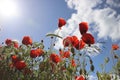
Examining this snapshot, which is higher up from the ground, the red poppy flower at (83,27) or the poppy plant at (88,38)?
the red poppy flower at (83,27)

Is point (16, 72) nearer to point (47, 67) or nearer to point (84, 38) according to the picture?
point (47, 67)

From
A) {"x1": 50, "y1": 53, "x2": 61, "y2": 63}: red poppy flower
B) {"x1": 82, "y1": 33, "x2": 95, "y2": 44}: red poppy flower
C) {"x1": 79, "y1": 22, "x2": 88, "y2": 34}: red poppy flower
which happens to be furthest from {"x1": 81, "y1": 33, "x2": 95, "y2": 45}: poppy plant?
{"x1": 50, "y1": 53, "x2": 61, "y2": 63}: red poppy flower

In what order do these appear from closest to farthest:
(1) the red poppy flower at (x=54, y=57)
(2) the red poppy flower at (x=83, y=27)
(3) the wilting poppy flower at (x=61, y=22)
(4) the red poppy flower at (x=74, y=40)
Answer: (2) the red poppy flower at (x=83, y=27), (4) the red poppy flower at (x=74, y=40), (1) the red poppy flower at (x=54, y=57), (3) the wilting poppy flower at (x=61, y=22)

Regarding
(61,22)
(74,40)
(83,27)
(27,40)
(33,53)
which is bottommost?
(74,40)

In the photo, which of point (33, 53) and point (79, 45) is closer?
point (79, 45)

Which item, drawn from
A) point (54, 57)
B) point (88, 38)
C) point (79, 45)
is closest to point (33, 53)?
point (54, 57)

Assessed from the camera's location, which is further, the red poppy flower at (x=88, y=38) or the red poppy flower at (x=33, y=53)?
the red poppy flower at (x=33, y=53)

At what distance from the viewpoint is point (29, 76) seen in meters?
5.45

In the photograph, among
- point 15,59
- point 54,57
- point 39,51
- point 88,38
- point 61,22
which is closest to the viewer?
point 88,38

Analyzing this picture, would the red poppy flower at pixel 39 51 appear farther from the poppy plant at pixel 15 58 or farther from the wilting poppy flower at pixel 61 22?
the wilting poppy flower at pixel 61 22

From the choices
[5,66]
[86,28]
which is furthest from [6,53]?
[86,28]

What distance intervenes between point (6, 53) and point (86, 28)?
213 cm

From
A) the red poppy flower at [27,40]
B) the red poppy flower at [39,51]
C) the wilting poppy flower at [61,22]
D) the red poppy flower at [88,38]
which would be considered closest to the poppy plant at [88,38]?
the red poppy flower at [88,38]

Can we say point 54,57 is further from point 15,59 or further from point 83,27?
point 83,27
